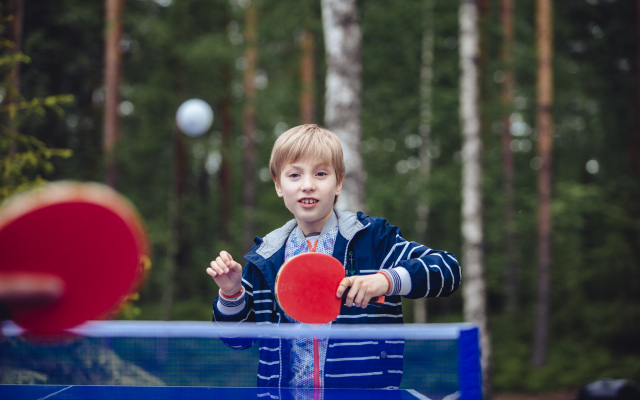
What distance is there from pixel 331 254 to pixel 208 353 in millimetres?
635

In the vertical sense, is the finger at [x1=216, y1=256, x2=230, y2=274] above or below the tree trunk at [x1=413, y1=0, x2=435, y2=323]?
below

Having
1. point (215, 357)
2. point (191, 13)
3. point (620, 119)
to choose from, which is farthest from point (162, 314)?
point (215, 357)

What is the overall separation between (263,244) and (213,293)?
21486 millimetres

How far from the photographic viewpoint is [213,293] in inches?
917

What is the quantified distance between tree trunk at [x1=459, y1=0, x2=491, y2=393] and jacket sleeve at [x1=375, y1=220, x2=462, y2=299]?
25.3 feet

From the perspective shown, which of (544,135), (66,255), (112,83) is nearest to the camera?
(66,255)

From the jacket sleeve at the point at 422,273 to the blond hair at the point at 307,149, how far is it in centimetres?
44

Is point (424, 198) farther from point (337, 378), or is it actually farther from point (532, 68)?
point (337, 378)

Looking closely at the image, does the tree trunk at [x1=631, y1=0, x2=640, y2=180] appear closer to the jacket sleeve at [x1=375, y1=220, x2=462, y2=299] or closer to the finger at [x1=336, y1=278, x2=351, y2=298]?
the jacket sleeve at [x1=375, y1=220, x2=462, y2=299]

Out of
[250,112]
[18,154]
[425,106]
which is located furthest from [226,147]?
[18,154]

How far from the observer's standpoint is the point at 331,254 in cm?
238

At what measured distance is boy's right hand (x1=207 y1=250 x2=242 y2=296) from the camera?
217 cm

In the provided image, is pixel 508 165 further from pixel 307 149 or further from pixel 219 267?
pixel 219 267

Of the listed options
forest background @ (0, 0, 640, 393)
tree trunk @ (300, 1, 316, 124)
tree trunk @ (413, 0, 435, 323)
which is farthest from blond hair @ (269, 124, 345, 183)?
tree trunk @ (300, 1, 316, 124)
